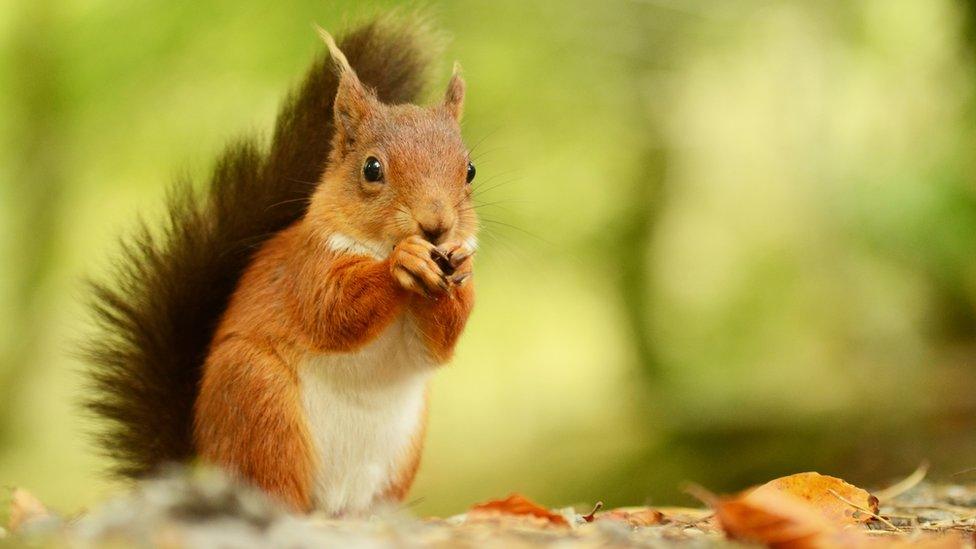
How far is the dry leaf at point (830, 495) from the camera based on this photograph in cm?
199

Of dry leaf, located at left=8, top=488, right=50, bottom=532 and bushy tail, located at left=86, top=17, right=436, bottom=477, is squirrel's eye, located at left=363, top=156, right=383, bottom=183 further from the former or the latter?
dry leaf, located at left=8, top=488, right=50, bottom=532

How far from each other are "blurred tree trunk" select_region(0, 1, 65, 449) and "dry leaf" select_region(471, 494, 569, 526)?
150 inches

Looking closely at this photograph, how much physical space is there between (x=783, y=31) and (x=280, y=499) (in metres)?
3.94

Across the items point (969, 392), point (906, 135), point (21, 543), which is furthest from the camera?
point (906, 135)

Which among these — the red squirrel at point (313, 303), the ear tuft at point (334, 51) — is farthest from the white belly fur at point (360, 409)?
the ear tuft at point (334, 51)

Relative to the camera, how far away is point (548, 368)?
599 cm

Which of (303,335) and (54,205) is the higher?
(54,205)

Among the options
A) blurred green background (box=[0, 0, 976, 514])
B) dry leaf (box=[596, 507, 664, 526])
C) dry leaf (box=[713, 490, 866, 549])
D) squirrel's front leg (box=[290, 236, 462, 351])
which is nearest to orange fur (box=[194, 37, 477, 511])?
squirrel's front leg (box=[290, 236, 462, 351])

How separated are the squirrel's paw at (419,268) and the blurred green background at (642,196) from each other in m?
2.72

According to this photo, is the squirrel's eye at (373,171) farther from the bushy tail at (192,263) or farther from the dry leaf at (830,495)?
the dry leaf at (830,495)

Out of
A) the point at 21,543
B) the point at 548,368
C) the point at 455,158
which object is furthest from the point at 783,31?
the point at 21,543

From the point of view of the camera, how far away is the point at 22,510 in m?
1.76

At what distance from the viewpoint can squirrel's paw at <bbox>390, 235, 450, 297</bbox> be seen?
1.80 metres

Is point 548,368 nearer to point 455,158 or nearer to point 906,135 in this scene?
point 906,135
